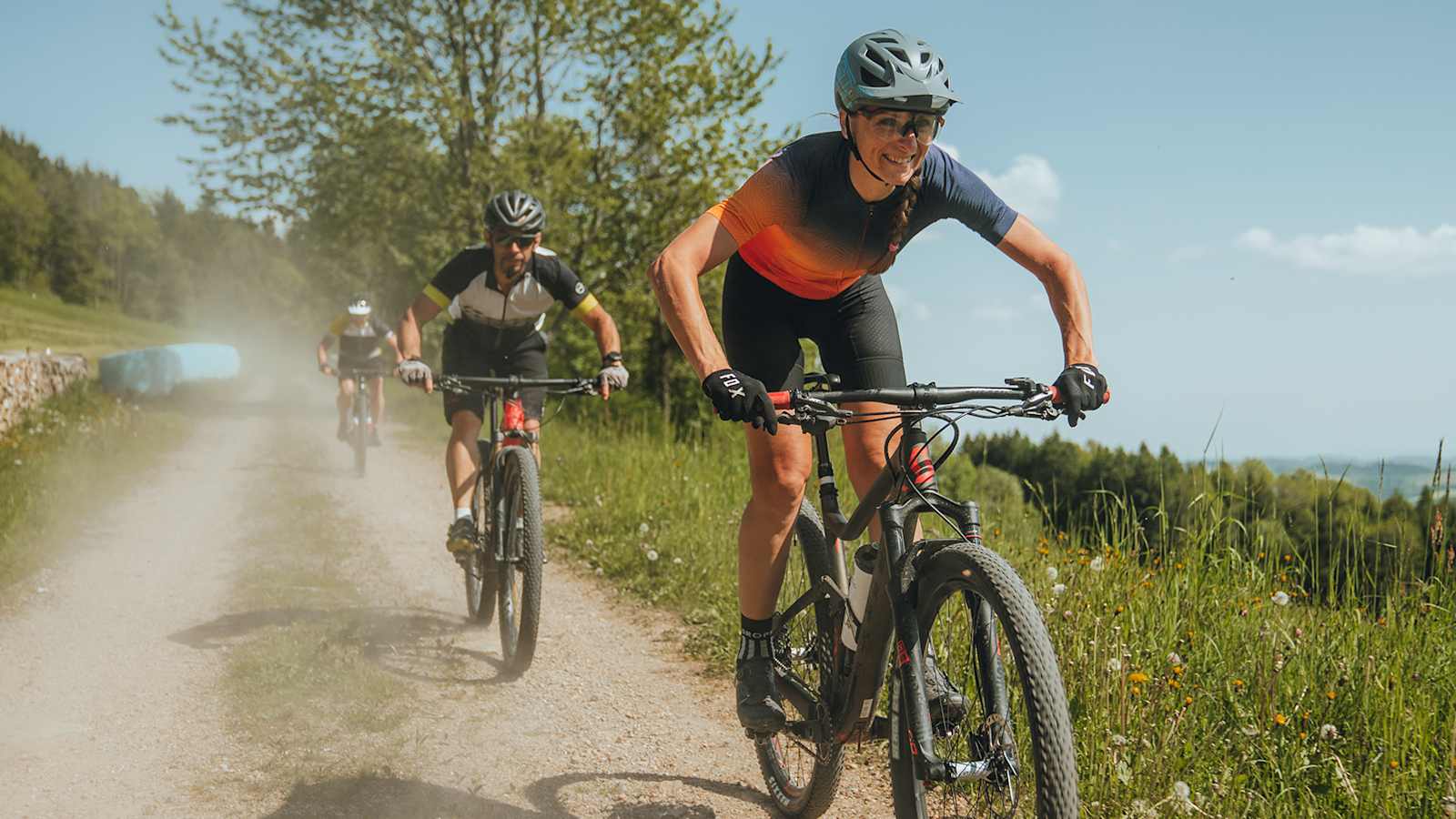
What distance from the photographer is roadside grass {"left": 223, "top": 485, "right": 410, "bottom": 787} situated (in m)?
4.12

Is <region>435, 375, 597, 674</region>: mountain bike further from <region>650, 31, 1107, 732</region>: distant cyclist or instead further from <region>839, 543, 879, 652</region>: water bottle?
<region>839, 543, 879, 652</region>: water bottle

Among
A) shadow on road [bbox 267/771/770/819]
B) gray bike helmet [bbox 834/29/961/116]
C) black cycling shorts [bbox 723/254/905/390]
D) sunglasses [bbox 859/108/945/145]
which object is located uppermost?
gray bike helmet [bbox 834/29/961/116]

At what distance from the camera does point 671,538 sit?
7160 mm

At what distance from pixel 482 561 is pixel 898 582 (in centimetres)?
372

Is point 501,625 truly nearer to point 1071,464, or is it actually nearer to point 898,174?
point 898,174

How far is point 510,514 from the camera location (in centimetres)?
557

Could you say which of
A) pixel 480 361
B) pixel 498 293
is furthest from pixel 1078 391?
pixel 480 361

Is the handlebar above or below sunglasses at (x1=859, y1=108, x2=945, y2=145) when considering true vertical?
below

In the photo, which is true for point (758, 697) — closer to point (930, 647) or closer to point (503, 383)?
point (930, 647)

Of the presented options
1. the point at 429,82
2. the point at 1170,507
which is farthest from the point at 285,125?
the point at 1170,507

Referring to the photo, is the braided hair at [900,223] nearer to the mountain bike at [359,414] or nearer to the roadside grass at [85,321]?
the mountain bike at [359,414]

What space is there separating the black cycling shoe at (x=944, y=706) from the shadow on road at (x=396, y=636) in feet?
9.95

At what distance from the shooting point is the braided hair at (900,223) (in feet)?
10.3

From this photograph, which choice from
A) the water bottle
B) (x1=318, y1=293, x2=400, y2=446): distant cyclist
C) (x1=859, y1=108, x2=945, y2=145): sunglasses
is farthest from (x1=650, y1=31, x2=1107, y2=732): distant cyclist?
(x1=318, y1=293, x2=400, y2=446): distant cyclist
